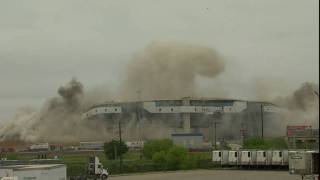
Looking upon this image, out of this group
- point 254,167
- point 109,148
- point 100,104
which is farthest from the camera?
point 100,104

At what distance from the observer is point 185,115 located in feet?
579

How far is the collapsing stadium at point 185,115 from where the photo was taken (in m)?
175

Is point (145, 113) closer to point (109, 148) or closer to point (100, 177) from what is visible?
point (109, 148)

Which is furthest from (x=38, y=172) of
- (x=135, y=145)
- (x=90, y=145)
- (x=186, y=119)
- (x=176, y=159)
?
(x=186, y=119)

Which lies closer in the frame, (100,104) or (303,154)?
(303,154)

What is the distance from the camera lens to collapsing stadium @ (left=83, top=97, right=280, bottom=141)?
175375mm

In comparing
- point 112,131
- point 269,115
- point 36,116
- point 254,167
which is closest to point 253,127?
point 269,115

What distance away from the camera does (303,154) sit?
128 feet

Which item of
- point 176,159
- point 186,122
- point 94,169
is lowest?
point 176,159

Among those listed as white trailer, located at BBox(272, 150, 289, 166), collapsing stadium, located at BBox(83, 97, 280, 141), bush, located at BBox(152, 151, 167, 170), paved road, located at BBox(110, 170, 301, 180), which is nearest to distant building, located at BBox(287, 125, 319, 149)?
white trailer, located at BBox(272, 150, 289, 166)

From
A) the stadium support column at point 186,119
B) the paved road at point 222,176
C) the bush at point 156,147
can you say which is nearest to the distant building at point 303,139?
the bush at point 156,147

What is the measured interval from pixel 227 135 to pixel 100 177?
369 feet

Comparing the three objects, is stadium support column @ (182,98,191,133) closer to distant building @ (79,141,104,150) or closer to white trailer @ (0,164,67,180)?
distant building @ (79,141,104,150)

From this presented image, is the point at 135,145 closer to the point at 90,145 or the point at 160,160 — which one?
the point at 90,145
